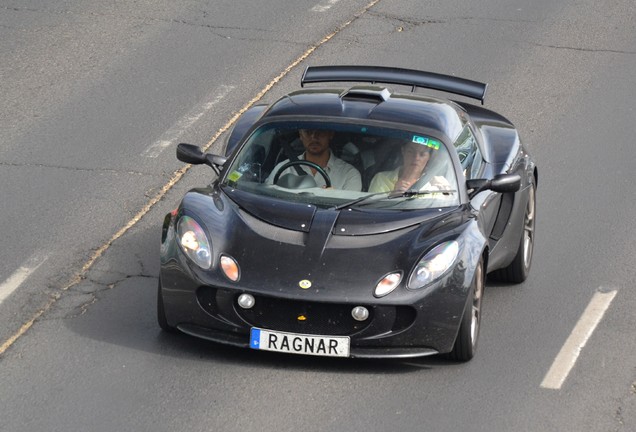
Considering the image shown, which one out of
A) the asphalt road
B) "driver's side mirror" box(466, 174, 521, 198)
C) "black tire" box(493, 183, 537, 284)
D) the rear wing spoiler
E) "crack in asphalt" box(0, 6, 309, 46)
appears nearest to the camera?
the asphalt road

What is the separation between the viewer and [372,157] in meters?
9.30

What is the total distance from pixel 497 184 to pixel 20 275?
327cm

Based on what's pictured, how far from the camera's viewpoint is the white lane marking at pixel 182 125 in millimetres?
13069

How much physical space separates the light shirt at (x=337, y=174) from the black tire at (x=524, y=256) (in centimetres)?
155

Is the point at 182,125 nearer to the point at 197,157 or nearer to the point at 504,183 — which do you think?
the point at 197,157

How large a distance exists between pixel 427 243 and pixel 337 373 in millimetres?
918

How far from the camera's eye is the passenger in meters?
9.16

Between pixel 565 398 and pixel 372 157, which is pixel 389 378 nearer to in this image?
pixel 565 398

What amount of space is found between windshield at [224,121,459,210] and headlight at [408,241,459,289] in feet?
1.90

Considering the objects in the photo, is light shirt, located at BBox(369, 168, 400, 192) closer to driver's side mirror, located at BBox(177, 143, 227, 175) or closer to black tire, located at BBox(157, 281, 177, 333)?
driver's side mirror, located at BBox(177, 143, 227, 175)

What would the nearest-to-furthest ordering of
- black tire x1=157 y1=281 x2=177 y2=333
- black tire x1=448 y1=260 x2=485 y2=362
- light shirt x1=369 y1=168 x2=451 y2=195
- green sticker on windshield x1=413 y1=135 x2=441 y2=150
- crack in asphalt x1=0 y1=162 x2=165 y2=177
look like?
black tire x1=448 y1=260 x2=485 y2=362 → black tire x1=157 y1=281 x2=177 y2=333 → light shirt x1=369 y1=168 x2=451 y2=195 → green sticker on windshield x1=413 y1=135 x2=441 y2=150 → crack in asphalt x1=0 y1=162 x2=165 y2=177

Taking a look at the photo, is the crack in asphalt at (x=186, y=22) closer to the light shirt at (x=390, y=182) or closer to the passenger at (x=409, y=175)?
the passenger at (x=409, y=175)

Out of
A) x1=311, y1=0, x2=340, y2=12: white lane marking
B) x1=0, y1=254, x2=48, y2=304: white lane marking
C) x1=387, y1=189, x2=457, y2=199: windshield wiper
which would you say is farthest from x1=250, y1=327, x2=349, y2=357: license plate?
x1=311, y1=0, x2=340, y2=12: white lane marking

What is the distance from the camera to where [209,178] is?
40.9 feet
